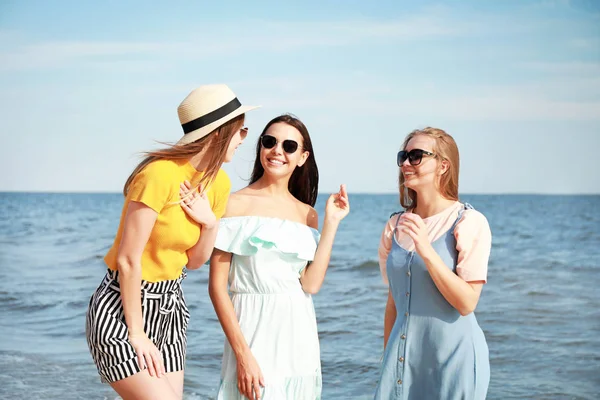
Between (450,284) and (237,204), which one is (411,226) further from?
(237,204)

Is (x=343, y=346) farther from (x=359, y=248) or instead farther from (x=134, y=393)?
→ (x=359, y=248)

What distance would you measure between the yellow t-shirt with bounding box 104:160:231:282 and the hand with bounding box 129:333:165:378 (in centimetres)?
24

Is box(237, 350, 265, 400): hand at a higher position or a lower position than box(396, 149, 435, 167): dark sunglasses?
lower

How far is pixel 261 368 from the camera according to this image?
376 cm

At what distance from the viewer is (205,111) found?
327 cm

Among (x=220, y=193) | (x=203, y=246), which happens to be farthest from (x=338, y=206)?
(x=203, y=246)

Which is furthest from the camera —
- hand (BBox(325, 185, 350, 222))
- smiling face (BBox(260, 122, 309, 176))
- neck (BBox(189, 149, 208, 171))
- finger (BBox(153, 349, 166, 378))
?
smiling face (BBox(260, 122, 309, 176))

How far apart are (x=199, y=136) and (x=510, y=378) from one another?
20.3ft

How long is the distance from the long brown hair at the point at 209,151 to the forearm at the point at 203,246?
8.3 inches

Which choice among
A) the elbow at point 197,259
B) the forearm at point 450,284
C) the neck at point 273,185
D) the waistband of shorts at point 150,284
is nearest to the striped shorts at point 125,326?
the waistband of shorts at point 150,284

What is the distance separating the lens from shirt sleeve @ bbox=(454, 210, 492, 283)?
3.38 metres

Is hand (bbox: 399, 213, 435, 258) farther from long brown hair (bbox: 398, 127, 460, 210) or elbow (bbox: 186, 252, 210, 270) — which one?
elbow (bbox: 186, 252, 210, 270)

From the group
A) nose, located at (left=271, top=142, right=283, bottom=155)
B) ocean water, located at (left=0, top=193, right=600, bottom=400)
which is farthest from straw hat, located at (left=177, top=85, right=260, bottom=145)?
ocean water, located at (left=0, top=193, right=600, bottom=400)

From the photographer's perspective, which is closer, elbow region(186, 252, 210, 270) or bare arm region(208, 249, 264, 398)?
elbow region(186, 252, 210, 270)
